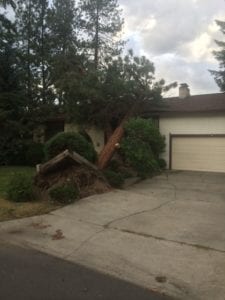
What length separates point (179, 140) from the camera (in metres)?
22.5

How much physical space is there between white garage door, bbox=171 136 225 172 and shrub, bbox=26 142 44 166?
7892mm

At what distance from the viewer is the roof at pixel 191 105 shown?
21453mm

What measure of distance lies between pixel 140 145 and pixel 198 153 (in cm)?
602

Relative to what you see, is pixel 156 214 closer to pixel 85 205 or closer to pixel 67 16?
pixel 85 205

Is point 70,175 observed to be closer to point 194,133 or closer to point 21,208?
point 21,208

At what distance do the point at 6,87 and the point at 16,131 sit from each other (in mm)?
2783

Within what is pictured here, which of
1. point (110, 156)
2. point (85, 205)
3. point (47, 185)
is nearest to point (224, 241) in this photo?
point (85, 205)

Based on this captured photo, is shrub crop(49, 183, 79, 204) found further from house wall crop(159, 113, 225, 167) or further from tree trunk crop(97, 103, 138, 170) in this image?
house wall crop(159, 113, 225, 167)

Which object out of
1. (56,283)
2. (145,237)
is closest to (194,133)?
(145,237)

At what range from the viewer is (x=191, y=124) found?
22.1 metres

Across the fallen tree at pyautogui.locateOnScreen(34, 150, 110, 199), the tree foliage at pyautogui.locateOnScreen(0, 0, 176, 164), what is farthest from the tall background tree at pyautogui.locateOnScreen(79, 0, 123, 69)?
the fallen tree at pyautogui.locateOnScreen(34, 150, 110, 199)

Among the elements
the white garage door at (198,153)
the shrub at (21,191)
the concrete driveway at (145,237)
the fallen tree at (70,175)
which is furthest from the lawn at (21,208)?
the white garage door at (198,153)

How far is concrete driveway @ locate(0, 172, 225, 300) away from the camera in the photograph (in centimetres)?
660

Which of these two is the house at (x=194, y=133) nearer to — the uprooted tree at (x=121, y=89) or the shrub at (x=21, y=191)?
the uprooted tree at (x=121, y=89)
